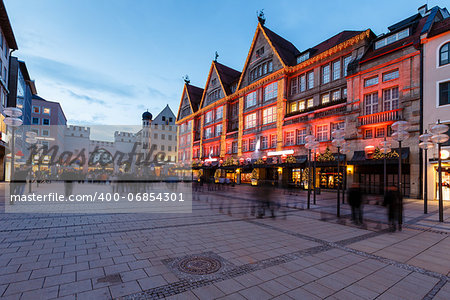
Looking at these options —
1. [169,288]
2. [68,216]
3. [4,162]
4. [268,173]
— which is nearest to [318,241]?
[169,288]

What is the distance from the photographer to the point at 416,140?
1922 cm

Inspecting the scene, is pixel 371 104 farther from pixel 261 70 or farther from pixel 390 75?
pixel 261 70

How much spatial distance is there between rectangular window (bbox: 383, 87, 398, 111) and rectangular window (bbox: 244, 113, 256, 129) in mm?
17159

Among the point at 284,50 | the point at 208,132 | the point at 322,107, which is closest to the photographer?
the point at 322,107

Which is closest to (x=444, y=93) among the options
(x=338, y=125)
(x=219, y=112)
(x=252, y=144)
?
(x=338, y=125)

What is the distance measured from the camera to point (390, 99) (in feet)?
70.3

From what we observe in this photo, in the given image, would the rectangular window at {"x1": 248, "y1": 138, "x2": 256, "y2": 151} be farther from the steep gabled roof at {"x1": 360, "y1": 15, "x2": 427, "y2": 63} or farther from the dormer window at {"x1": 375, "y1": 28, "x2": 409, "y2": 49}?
the dormer window at {"x1": 375, "y1": 28, "x2": 409, "y2": 49}

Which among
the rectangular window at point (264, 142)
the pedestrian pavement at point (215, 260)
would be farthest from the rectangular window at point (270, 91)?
the pedestrian pavement at point (215, 260)

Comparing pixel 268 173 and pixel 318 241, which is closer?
pixel 318 241

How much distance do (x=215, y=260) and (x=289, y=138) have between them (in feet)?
86.8

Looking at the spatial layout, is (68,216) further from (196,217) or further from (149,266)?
(149,266)

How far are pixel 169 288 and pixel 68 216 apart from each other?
7932 mm

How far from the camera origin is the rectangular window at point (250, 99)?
1429 inches

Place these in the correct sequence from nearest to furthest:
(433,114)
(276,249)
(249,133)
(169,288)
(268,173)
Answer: (169,288)
(276,249)
(433,114)
(268,173)
(249,133)
